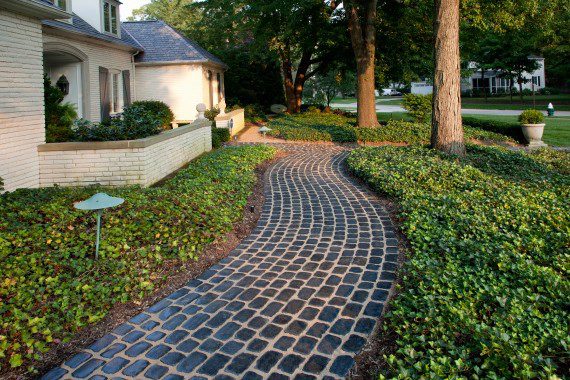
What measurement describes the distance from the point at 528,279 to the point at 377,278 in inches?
61.5

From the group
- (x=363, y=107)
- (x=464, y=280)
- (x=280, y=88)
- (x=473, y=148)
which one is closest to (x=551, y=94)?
(x=280, y=88)

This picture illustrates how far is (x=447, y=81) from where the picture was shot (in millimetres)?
12031

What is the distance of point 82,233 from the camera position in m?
5.80

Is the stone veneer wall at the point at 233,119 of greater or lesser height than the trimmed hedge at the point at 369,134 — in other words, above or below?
above

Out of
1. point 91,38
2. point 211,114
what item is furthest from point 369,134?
point 91,38

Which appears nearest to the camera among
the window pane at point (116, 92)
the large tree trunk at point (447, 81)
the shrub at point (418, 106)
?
the large tree trunk at point (447, 81)

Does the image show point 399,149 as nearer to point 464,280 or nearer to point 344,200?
point 344,200

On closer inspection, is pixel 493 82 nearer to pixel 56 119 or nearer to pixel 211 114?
pixel 211 114

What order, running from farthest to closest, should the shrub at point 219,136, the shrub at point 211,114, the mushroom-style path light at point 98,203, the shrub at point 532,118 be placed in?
1. the shrub at point 211,114
2. the shrub at point 532,118
3. the shrub at point 219,136
4. the mushroom-style path light at point 98,203

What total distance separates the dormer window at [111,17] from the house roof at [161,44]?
263 centimetres

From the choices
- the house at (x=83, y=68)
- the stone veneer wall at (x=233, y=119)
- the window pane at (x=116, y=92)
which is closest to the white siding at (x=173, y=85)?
the house at (x=83, y=68)

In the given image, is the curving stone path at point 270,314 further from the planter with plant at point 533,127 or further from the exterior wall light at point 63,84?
the planter with plant at point 533,127

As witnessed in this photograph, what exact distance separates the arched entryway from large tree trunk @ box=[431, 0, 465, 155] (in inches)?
444

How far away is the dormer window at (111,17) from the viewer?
1788cm
